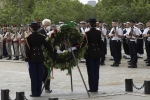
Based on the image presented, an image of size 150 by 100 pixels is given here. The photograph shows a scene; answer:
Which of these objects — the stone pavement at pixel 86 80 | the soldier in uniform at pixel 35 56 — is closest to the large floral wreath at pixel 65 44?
the soldier in uniform at pixel 35 56

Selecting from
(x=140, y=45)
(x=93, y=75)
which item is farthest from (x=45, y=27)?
(x=140, y=45)

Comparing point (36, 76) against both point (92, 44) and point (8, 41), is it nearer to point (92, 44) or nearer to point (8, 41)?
point (92, 44)

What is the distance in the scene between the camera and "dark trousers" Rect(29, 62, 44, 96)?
13.2 metres

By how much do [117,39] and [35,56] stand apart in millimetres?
9590

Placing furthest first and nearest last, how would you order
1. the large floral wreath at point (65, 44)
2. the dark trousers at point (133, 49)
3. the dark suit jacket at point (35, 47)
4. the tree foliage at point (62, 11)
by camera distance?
the tree foliage at point (62, 11)
the dark trousers at point (133, 49)
the large floral wreath at point (65, 44)
the dark suit jacket at point (35, 47)

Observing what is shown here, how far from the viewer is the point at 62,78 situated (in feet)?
57.9

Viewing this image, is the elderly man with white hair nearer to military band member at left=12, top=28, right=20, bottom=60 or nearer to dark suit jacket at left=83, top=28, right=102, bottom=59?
dark suit jacket at left=83, top=28, right=102, bottom=59

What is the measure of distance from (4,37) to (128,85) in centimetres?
1699

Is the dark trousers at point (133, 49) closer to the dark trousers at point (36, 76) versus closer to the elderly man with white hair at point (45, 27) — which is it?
the elderly man with white hair at point (45, 27)

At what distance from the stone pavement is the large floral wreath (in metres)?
0.91

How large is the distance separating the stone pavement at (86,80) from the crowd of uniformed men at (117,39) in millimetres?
673

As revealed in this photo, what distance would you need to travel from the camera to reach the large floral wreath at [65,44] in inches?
527

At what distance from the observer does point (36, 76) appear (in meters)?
13.3

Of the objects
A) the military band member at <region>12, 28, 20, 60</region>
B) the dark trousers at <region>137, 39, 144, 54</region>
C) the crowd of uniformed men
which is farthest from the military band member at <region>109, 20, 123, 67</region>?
the military band member at <region>12, 28, 20, 60</region>
